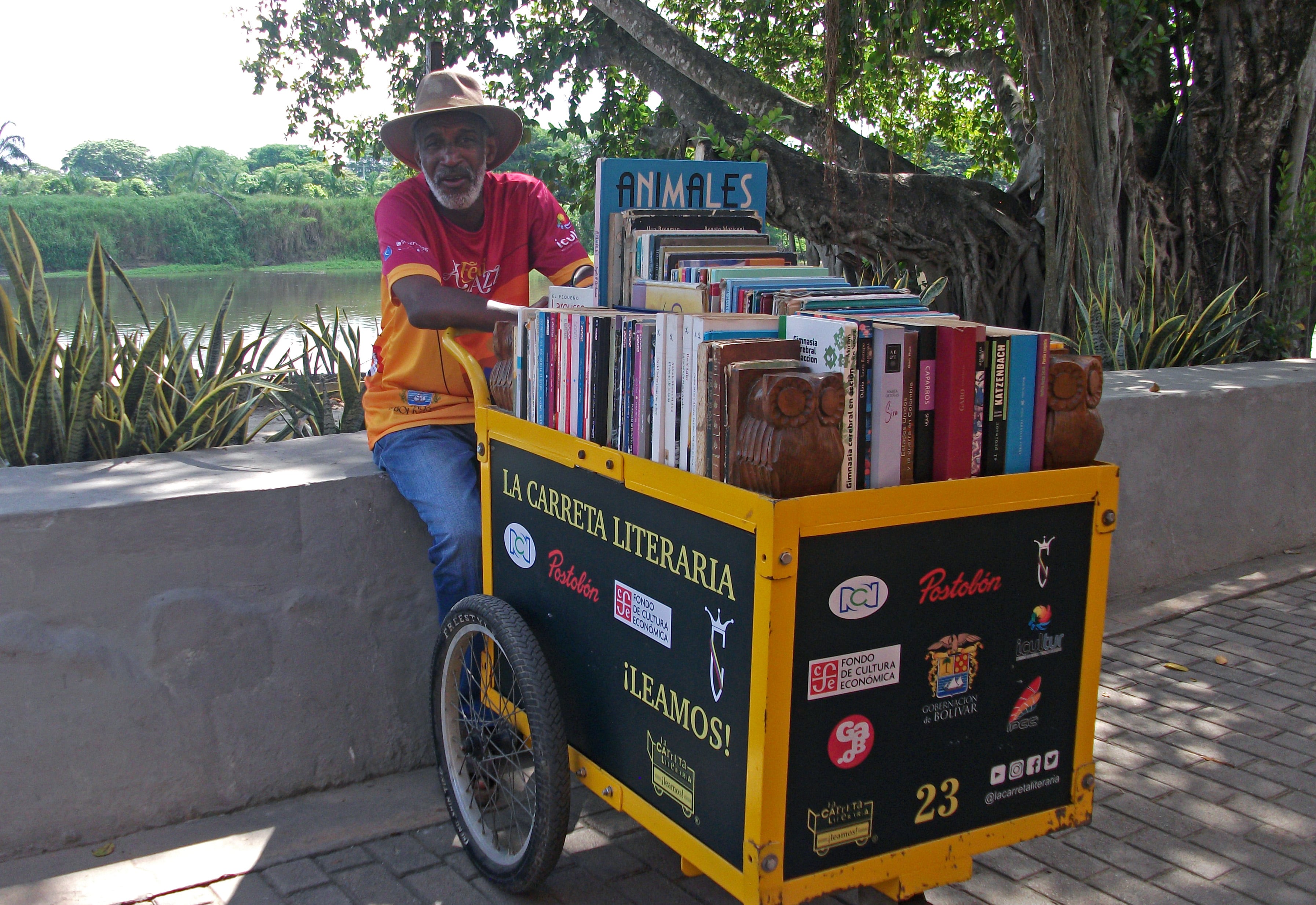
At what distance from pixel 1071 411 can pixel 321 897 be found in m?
2.02

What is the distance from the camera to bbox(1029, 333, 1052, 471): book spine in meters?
2.03

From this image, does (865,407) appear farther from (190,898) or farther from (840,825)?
(190,898)

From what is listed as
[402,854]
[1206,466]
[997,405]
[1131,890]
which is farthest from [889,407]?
[1206,466]

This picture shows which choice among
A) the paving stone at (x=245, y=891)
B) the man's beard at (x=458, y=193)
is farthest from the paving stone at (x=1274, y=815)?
→ the man's beard at (x=458, y=193)

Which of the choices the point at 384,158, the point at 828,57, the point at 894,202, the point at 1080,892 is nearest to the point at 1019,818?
the point at 1080,892

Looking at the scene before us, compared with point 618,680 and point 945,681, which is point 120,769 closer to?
point 618,680

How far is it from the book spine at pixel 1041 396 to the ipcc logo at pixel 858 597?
427 mm

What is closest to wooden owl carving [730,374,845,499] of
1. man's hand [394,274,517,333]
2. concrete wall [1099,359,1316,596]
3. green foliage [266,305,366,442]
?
man's hand [394,274,517,333]

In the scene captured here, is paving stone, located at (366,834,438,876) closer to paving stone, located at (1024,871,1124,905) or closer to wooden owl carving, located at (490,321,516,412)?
wooden owl carving, located at (490,321,516,412)

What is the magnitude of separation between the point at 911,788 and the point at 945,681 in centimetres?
21

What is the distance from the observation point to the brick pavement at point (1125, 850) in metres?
2.54

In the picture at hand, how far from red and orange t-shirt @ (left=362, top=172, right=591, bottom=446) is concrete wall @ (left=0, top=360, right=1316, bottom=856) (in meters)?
0.26

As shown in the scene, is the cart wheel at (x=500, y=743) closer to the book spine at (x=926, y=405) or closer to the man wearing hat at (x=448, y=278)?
the man wearing hat at (x=448, y=278)

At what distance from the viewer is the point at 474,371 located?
2779 millimetres
